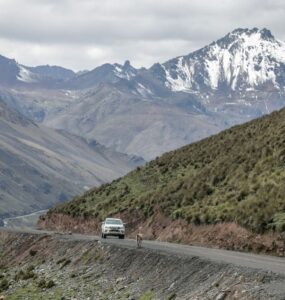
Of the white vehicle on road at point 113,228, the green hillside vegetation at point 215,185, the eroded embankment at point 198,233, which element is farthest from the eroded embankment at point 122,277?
the green hillside vegetation at point 215,185

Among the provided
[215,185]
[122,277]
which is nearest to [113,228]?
[215,185]

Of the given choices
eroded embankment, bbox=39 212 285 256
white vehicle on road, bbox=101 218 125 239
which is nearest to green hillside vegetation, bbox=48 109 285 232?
eroded embankment, bbox=39 212 285 256

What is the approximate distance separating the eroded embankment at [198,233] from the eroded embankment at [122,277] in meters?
6.45

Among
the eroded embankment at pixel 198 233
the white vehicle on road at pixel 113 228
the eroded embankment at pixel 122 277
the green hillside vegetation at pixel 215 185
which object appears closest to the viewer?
the eroded embankment at pixel 122 277

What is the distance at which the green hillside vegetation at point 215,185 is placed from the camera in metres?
42.9

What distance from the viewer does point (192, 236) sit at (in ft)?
161

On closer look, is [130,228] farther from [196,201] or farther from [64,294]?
[64,294]

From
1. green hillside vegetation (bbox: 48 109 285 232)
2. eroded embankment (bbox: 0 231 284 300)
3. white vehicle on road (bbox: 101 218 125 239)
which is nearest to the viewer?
eroded embankment (bbox: 0 231 284 300)

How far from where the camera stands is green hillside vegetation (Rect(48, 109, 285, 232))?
42.9 metres

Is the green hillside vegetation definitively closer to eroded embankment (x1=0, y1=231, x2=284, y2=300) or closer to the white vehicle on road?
the white vehicle on road

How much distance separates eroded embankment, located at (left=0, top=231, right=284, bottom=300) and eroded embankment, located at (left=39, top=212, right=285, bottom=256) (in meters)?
6.45

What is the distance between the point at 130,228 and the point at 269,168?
17.7 m

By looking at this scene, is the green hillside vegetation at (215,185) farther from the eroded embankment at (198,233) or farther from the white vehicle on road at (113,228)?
the white vehicle on road at (113,228)

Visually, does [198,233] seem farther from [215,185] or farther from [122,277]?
[122,277]
